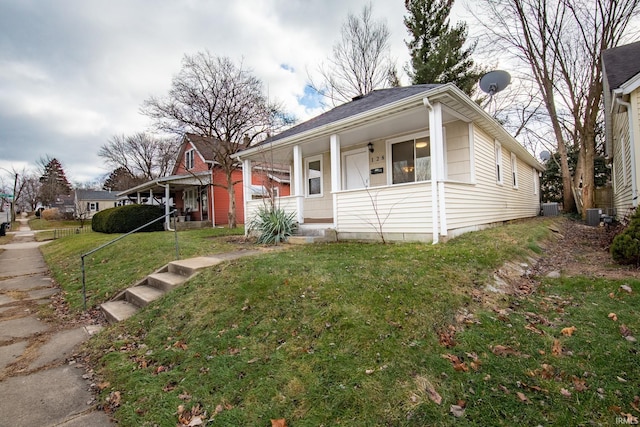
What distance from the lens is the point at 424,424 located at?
182 cm

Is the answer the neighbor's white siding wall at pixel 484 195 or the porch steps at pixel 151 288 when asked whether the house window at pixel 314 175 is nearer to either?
the neighbor's white siding wall at pixel 484 195

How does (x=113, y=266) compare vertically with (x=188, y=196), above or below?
below

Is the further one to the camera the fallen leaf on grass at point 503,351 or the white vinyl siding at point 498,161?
the white vinyl siding at point 498,161

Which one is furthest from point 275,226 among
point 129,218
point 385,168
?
point 129,218

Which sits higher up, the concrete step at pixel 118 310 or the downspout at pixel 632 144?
the downspout at pixel 632 144

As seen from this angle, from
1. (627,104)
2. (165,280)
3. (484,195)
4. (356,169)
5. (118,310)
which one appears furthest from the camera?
Answer: (356,169)

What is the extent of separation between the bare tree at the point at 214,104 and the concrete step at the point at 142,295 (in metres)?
10.4

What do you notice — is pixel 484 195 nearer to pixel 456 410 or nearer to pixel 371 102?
pixel 371 102

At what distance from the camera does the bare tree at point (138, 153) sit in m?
33.2

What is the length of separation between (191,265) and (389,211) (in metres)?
4.34

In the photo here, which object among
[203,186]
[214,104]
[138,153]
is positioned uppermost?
[138,153]

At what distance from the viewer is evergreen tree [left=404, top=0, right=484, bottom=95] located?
17.9 m

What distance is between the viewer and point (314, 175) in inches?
423

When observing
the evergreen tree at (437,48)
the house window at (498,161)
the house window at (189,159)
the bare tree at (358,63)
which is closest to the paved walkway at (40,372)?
the house window at (498,161)
